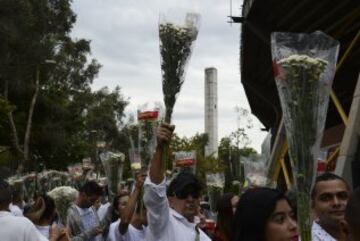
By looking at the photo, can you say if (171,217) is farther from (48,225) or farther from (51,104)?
(51,104)

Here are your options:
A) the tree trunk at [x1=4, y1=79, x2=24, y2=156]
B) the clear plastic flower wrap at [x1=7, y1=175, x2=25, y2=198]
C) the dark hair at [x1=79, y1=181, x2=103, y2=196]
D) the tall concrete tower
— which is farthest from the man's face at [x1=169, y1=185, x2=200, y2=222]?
the tall concrete tower

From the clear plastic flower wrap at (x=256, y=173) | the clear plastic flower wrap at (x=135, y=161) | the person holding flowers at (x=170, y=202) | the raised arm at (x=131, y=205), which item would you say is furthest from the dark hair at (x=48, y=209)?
the clear plastic flower wrap at (x=256, y=173)

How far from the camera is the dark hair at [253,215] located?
3.51 metres

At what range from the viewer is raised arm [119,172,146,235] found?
20.7ft

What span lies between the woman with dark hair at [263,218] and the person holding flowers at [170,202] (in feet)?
3.86

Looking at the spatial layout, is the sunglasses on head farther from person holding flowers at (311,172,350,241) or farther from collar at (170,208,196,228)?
person holding flowers at (311,172,350,241)

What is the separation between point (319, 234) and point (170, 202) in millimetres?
1259

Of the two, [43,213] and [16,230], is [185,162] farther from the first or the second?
[16,230]

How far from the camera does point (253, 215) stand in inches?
139

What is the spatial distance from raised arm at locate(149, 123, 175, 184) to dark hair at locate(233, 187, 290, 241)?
Result: 115 cm

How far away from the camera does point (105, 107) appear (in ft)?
Result: 208

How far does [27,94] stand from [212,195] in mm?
32153

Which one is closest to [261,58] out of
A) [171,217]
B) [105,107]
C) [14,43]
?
[14,43]

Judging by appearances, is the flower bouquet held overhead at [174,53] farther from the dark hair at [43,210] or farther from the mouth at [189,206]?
the dark hair at [43,210]
